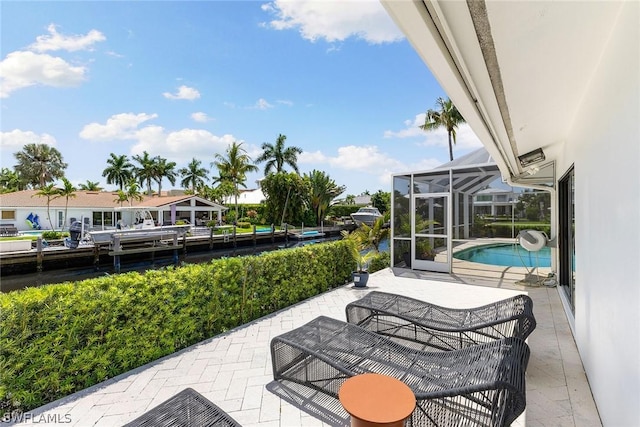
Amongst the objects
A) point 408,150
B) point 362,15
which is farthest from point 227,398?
point 408,150

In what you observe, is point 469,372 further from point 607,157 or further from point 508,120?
point 508,120

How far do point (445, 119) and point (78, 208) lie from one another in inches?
1269

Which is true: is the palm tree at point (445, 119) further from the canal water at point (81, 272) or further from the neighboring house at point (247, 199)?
the neighboring house at point (247, 199)

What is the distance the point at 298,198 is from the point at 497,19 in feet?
106

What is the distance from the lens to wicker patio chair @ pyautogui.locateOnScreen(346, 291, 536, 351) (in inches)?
145

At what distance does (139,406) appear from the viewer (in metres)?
3.02

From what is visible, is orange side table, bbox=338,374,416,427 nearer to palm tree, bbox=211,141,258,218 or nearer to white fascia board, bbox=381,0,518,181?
white fascia board, bbox=381,0,518,181

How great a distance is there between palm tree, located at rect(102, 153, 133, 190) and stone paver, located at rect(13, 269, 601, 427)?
5056 centimetres

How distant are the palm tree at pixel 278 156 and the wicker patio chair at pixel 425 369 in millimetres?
35774

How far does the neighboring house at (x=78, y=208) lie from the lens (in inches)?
1039

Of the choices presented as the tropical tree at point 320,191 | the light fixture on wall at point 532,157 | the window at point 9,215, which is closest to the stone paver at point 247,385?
the light fixture on wall at point 532,157

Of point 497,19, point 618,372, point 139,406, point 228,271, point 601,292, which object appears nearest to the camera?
point 497,19

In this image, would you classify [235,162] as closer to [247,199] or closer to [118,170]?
[247,199]

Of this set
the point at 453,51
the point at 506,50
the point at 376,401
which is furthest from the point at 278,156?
the point at 376,401
